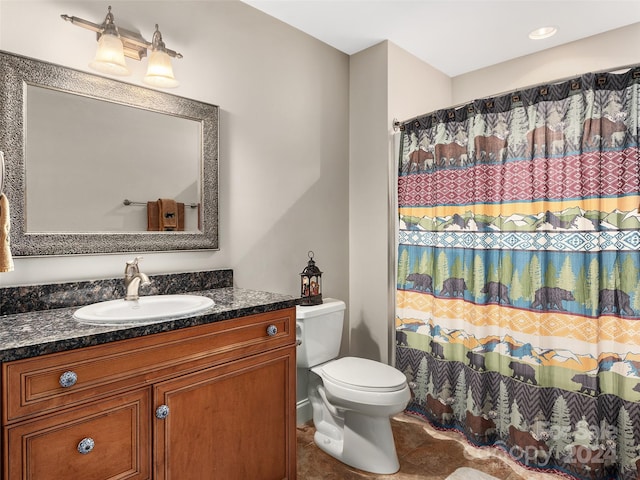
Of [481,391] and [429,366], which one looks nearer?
[481,391]

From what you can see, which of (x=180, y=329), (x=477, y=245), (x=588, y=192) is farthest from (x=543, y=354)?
(x=180, y=329)

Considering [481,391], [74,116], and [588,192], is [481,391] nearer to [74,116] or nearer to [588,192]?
[588,192]

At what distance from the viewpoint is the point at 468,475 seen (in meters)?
1.95

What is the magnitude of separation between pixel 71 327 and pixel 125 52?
1.21 m

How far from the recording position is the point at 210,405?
147cm

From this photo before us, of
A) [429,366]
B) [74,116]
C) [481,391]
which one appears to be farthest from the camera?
[429,366]

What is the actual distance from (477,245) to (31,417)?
81.5 inches

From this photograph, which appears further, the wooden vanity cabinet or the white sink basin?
the white sink basin

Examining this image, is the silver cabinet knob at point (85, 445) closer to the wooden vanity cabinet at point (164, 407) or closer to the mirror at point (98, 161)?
the wooden vanity cabinet at point (164, 407)

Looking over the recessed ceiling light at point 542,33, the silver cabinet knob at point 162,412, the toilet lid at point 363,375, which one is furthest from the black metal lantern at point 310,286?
the recessed ceiling light at point 542,33

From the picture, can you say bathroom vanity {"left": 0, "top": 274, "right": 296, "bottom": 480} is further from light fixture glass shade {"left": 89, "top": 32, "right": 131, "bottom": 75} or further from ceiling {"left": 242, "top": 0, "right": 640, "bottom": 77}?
ceiling {"left": 242, "top": 0, "right": 640, "bottom": 77}

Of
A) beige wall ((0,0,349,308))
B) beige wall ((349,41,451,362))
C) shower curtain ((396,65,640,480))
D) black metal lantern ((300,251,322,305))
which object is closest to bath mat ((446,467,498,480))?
shower curtain ((396,65,640,480))

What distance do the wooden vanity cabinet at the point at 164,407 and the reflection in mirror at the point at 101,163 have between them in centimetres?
69

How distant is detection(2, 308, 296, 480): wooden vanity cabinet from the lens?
3.55 feet
